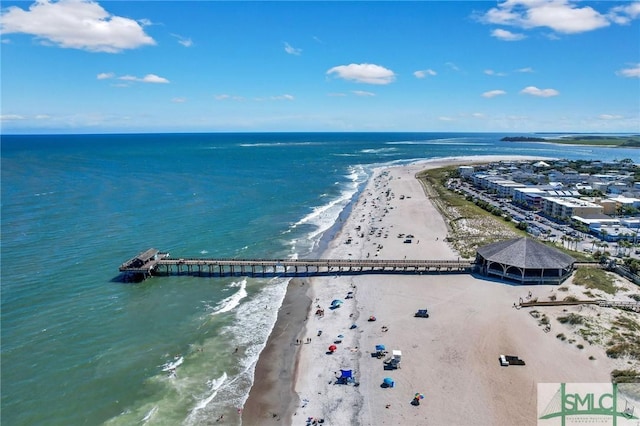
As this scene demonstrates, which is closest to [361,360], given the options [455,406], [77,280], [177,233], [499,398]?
[455,406]

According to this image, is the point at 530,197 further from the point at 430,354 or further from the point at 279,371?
the point at 279,371

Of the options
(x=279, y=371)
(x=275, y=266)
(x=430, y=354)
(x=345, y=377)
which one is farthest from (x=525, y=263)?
(x=279, y=371)

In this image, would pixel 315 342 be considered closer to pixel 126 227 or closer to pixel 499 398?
pixel 499 398

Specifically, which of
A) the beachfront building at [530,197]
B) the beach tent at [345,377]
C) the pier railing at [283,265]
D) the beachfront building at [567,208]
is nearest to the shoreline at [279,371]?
the beach tent at [345,377]

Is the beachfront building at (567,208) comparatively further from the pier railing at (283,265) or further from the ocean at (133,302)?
the ocean at (133,302)

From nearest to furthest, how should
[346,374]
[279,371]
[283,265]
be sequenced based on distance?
[346,374], [279,371], [283,265]
